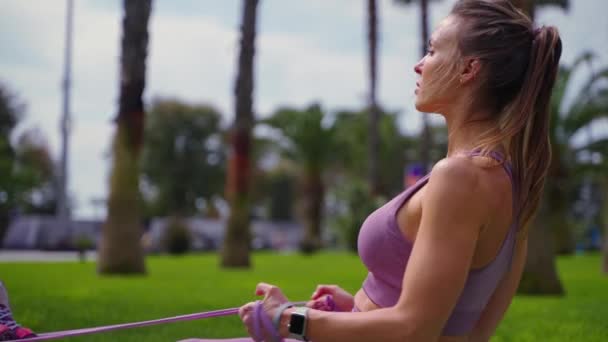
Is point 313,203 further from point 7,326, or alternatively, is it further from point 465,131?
point 465,131

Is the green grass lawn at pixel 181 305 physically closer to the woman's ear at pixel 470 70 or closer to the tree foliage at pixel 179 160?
the woman's ear at pixel 470 70

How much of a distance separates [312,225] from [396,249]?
40.8 meters

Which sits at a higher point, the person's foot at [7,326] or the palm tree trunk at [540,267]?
the person's foot at [7,326]

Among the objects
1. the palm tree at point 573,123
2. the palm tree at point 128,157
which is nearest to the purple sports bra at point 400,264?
the palm tree at point 128,157

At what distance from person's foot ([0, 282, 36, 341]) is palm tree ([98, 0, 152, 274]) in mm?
14987

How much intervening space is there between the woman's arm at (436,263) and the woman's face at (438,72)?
0.26 metres

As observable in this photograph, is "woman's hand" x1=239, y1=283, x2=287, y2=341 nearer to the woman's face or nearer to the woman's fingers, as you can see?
the woman's fingers

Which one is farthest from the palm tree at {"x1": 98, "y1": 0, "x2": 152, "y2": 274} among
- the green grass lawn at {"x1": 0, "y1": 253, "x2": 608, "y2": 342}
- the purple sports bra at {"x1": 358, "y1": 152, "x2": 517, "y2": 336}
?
the purple sports bra at {"x1": 358, "y1": 152, "x2": 517, "y2": 336}

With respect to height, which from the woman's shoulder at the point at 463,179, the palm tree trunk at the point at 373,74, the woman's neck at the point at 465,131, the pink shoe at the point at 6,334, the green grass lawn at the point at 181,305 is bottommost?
the green grass lawn at the point at 181,305

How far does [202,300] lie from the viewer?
10289 mm

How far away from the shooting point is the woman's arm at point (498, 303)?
2.12 m

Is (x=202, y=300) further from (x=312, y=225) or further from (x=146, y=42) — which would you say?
(x=312, y=225)

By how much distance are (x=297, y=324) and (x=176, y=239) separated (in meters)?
34.2

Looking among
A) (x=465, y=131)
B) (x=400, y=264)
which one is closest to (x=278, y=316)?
(x=400, y=264)
